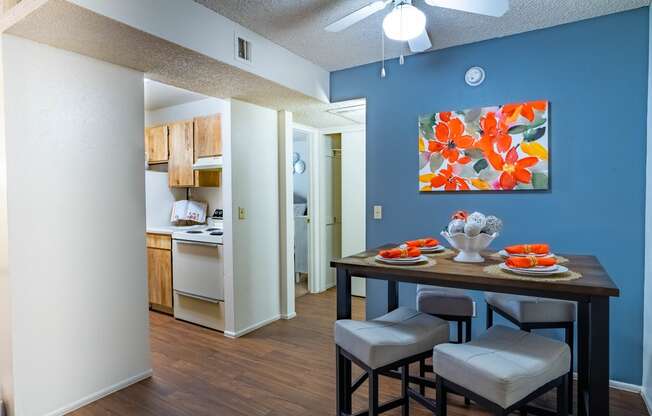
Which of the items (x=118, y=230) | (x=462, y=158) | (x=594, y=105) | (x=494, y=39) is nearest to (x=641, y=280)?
(x=594, y=105)

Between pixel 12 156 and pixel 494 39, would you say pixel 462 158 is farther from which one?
pixel 12 156

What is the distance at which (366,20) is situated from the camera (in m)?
2.47

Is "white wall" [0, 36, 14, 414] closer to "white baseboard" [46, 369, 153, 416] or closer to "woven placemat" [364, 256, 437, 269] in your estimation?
"white baseboard" [46, 369, 153, 416]

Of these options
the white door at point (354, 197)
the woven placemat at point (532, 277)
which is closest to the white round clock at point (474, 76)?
the woven placemat at point (532, 277)

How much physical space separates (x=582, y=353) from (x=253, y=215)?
103 inches

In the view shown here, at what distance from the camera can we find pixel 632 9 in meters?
2.36

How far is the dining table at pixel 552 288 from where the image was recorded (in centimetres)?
142

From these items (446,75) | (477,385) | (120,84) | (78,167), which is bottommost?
(477,385)

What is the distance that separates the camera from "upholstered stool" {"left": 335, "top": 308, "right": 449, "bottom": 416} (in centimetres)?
162

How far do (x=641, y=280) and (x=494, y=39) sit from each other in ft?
6.03

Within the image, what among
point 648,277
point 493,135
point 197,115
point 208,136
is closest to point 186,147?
point 208,136

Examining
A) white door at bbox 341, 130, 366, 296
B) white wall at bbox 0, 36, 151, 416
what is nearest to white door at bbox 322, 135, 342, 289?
white door at bbox 341, 130, 366, 296

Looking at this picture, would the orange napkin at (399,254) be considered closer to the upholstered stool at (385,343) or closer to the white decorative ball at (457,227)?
the white decorative ball at (457,227)

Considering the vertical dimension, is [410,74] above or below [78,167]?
above
